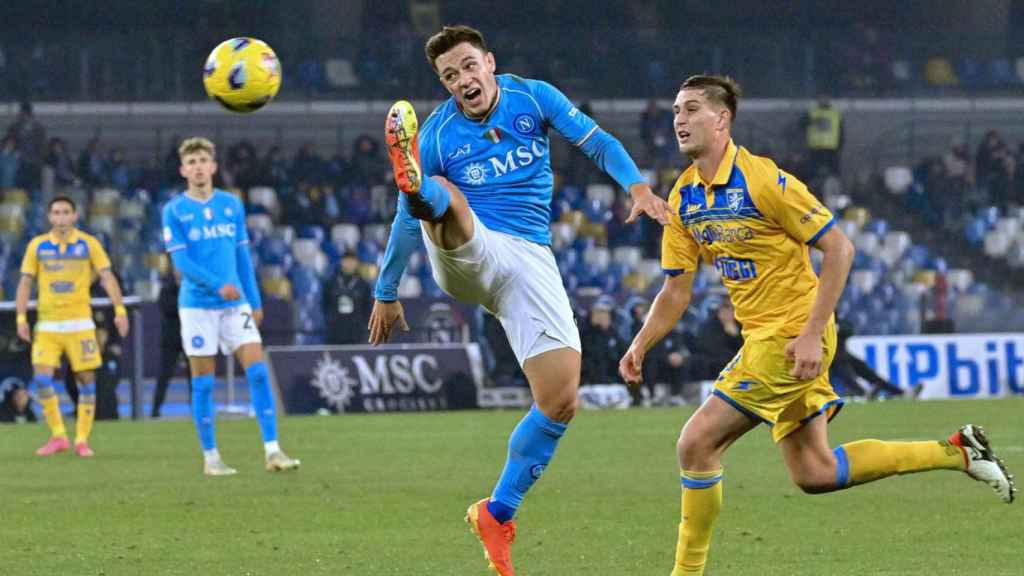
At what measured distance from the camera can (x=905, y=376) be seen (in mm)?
21172

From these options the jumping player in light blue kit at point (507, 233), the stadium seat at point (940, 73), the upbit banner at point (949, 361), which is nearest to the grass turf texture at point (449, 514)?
the jumping player in light blue kit at point (507, 233)

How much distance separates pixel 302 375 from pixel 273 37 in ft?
36.0

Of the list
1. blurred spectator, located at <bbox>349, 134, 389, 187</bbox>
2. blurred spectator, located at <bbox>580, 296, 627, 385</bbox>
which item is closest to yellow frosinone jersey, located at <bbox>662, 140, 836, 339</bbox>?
blurred spectator, located at <bbox>580, 296, 627, 385</bbox>

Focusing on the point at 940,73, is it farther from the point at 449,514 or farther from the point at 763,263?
the point at 763,263

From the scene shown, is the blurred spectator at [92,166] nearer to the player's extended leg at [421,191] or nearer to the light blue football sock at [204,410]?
the light blue football sock at [204,410]

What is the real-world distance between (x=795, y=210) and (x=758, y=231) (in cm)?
20

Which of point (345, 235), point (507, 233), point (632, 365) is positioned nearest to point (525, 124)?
point (507, 233)

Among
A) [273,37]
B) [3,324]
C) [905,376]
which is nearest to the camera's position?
[3,324]

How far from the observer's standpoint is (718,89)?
6.48 m

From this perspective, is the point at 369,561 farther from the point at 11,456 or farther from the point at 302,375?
the point at 302,375

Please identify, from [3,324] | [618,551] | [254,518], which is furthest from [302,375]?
[618,551]

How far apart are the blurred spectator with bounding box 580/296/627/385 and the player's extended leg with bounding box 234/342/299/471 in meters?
8.62

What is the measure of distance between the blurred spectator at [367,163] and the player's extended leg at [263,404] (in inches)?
607

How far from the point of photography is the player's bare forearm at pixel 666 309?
21.8 feet
